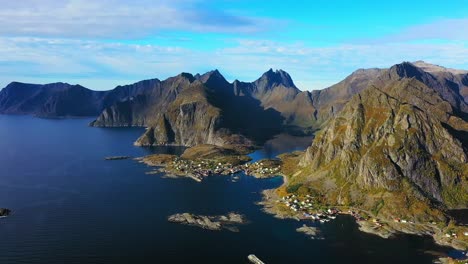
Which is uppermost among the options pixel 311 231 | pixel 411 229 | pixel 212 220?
pixel 212 220

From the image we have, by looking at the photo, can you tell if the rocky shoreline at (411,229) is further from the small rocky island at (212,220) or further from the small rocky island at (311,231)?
the small rocky island at (212,220)

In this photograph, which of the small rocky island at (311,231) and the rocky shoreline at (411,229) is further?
the small rocky island at (311,231)

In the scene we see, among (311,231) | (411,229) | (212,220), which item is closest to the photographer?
(311,231)

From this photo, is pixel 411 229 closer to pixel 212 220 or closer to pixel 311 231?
pixel 311 231

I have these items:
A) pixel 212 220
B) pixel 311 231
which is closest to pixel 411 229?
pixel 311 231

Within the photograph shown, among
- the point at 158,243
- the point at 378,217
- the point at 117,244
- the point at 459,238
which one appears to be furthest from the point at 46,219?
the point at 459,238

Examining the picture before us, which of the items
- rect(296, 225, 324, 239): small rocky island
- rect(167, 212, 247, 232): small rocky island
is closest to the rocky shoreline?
rect(296, 225, 324, 239): small rocky island

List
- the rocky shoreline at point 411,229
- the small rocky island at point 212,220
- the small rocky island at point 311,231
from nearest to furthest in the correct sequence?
1. the rocky shoreline at point 411,229
2. the small rocky island at point 311,231
3. the small rocky island at point 212,220

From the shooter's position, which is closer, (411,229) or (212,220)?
(411,229)

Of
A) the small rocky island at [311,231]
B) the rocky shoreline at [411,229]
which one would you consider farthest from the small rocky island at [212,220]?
the small rocky island at [311,231]
